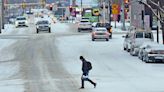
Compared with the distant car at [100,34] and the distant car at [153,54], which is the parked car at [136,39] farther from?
the distant car at [100,34]

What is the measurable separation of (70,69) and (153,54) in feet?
19.9

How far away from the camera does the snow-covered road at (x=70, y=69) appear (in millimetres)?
29930

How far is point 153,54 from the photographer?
1651 inches

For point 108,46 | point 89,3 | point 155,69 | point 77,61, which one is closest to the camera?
point 155,69

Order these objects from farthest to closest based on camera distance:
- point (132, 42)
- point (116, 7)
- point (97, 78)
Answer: point (116, 7), point (132, 42), point (97, 78)

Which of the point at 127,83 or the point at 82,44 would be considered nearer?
the point at 127,83

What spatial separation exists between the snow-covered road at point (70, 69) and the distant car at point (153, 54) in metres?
0.56

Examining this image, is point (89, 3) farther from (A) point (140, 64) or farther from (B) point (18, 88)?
(B) point (18, 88)

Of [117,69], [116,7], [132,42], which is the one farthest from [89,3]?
[117,69]

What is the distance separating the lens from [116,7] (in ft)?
340

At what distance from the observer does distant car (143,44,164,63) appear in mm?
41906

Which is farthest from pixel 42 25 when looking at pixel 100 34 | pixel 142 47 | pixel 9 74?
pixel 9 74

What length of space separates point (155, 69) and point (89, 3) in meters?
137

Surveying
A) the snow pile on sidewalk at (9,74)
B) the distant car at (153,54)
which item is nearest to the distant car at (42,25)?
the snow pile on sidewalk at (9,74)
